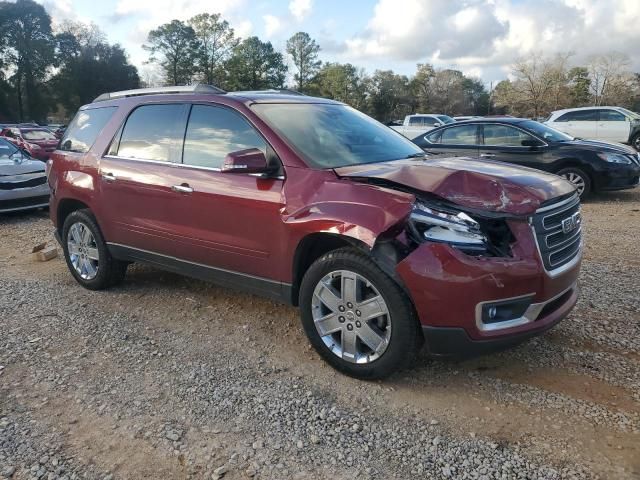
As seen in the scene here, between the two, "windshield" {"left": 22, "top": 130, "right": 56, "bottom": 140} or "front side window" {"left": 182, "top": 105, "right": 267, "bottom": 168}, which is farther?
"windshield" {"left": 22, "top": 130, "right": 56, "bottom": 140}

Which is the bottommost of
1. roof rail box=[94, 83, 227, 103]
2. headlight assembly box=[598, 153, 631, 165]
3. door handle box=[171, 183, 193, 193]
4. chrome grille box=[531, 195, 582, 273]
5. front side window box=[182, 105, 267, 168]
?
headlight assembly box=[598, 153, 631, 165]

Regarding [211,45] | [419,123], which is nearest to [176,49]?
[211,45]

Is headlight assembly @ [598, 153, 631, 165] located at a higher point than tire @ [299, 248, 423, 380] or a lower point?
higher

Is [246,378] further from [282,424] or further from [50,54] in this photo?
[50,54]

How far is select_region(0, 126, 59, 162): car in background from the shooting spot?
654 inches

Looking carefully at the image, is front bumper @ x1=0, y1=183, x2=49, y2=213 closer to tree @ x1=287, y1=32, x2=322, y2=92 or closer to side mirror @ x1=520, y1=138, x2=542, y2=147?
side mirror @ x1=520, y1=138, x2=542, y2=147

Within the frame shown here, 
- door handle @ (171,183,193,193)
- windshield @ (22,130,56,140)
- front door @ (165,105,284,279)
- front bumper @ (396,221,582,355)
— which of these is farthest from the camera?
windshield @ (22,130,56,140)

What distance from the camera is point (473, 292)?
284cm

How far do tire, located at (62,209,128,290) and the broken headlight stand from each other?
318 centimetres

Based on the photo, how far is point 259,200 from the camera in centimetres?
361

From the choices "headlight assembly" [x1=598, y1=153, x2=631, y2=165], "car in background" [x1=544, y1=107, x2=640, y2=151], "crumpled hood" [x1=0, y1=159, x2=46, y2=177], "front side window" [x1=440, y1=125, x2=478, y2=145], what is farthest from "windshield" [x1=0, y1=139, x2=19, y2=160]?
"car in background" [x1=544, y1=107, x2=640, y2=151]

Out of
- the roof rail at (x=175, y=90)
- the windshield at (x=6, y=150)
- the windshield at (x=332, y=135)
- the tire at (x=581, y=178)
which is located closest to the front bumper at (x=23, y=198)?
the windshield at (x=6, y=150)

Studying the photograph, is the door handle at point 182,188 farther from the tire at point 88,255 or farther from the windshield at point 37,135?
the windshield at point 37,135

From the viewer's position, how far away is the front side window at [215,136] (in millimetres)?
3836
